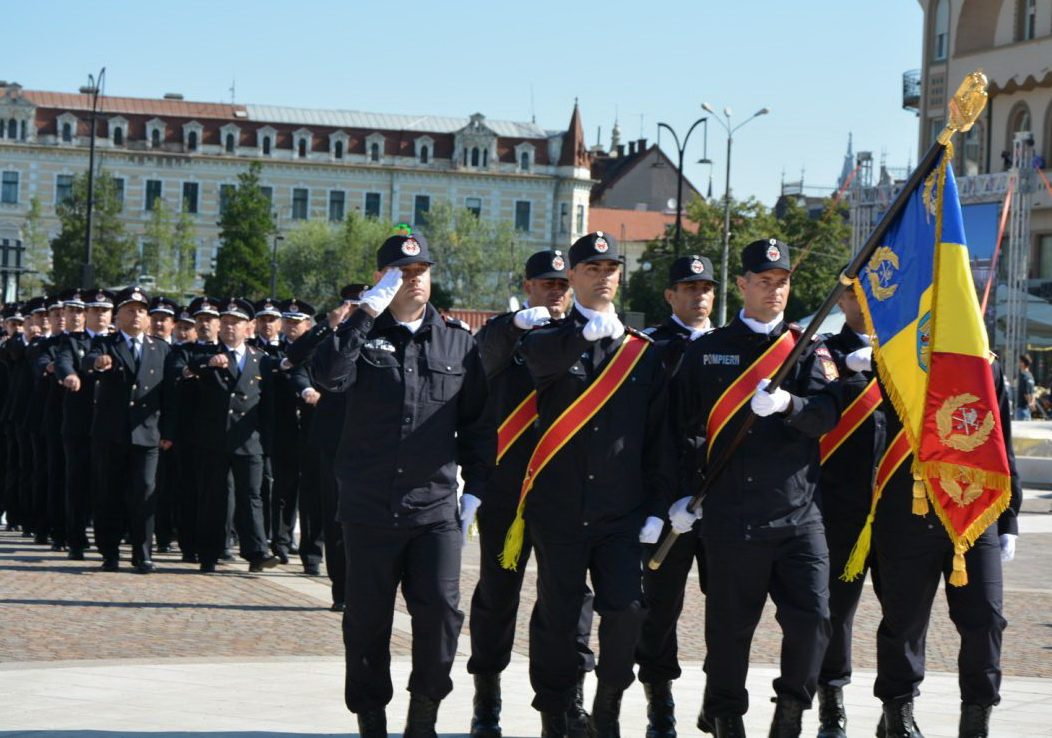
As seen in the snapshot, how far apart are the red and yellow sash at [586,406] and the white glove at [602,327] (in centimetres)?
14

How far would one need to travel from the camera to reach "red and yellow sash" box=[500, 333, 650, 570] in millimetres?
7446

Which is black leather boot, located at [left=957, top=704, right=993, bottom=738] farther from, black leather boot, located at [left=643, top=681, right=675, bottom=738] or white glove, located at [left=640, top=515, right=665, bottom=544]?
white glove, located at [left=640, top=515, right=665, bottom=544]

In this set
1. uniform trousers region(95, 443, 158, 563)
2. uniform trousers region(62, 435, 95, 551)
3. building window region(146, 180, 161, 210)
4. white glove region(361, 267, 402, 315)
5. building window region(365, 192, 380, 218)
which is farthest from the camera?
building window region(365, 192, 380, 218)

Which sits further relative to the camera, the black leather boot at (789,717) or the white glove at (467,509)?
the white glove at (467,509)

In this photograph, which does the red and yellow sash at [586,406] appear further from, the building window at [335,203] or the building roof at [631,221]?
the building roof at [631,221]

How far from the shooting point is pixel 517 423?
26.5 feet

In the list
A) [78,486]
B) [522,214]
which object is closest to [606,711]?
[78,486]

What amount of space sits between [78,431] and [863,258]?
8870 mm

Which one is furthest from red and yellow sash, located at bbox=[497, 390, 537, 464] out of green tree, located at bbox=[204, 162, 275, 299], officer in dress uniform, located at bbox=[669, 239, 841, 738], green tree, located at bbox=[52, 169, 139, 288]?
green tree, located at bbox=[204, 162, 275, 299]

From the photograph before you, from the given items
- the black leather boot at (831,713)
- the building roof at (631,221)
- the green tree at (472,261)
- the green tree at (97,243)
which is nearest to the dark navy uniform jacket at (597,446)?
the black leather boot at (831,713)

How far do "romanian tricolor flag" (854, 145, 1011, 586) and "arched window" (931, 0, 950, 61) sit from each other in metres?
50.9

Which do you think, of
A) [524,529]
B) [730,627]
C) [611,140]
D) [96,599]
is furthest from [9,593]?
[611,140]

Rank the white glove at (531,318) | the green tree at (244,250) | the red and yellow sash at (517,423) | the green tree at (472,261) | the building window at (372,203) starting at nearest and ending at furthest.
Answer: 1. the white glove at (531,318)
2. the red and yellow sash at (517,423)
3. the green tree at (244,250)
4. the green tree at (472,261)
5. the building window at (372,203)

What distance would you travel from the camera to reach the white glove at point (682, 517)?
24.3 ft
